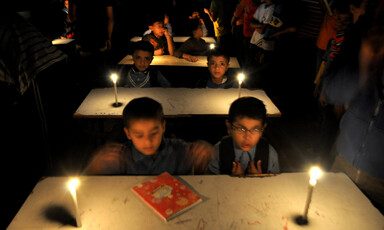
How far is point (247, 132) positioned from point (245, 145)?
108 mm

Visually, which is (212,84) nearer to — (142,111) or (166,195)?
(142,111)

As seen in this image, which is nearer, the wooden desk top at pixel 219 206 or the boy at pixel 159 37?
the wooden desk top at pixel 219 206

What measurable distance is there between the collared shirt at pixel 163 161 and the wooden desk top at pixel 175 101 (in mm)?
621

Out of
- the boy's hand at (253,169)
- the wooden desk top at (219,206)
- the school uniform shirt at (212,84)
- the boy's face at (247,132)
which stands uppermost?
the boy's face at (247,132)

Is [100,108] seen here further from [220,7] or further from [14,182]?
[220,7]

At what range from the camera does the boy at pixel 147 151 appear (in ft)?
6.57

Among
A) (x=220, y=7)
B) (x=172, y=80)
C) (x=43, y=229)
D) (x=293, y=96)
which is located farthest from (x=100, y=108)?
(x=220, y=7)

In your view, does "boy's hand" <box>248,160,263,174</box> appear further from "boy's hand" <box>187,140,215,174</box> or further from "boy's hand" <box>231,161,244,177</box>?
"boy's hand" <box>187,140,215,174</box>

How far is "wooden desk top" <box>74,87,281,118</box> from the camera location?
2846mm

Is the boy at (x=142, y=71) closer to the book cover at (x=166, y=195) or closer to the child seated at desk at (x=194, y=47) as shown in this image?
the child seated at desk at (x=194, y=47)

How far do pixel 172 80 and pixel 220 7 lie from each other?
3440 millimetres

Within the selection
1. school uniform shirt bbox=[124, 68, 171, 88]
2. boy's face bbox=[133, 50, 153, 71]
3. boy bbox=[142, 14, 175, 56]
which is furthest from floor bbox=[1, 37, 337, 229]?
boy bbox=[142, 14, 175, 56]

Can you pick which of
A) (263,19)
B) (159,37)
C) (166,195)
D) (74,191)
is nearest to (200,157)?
(166,195)

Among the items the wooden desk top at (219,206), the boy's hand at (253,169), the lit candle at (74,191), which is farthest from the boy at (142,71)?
the lit candle at (74,191)
